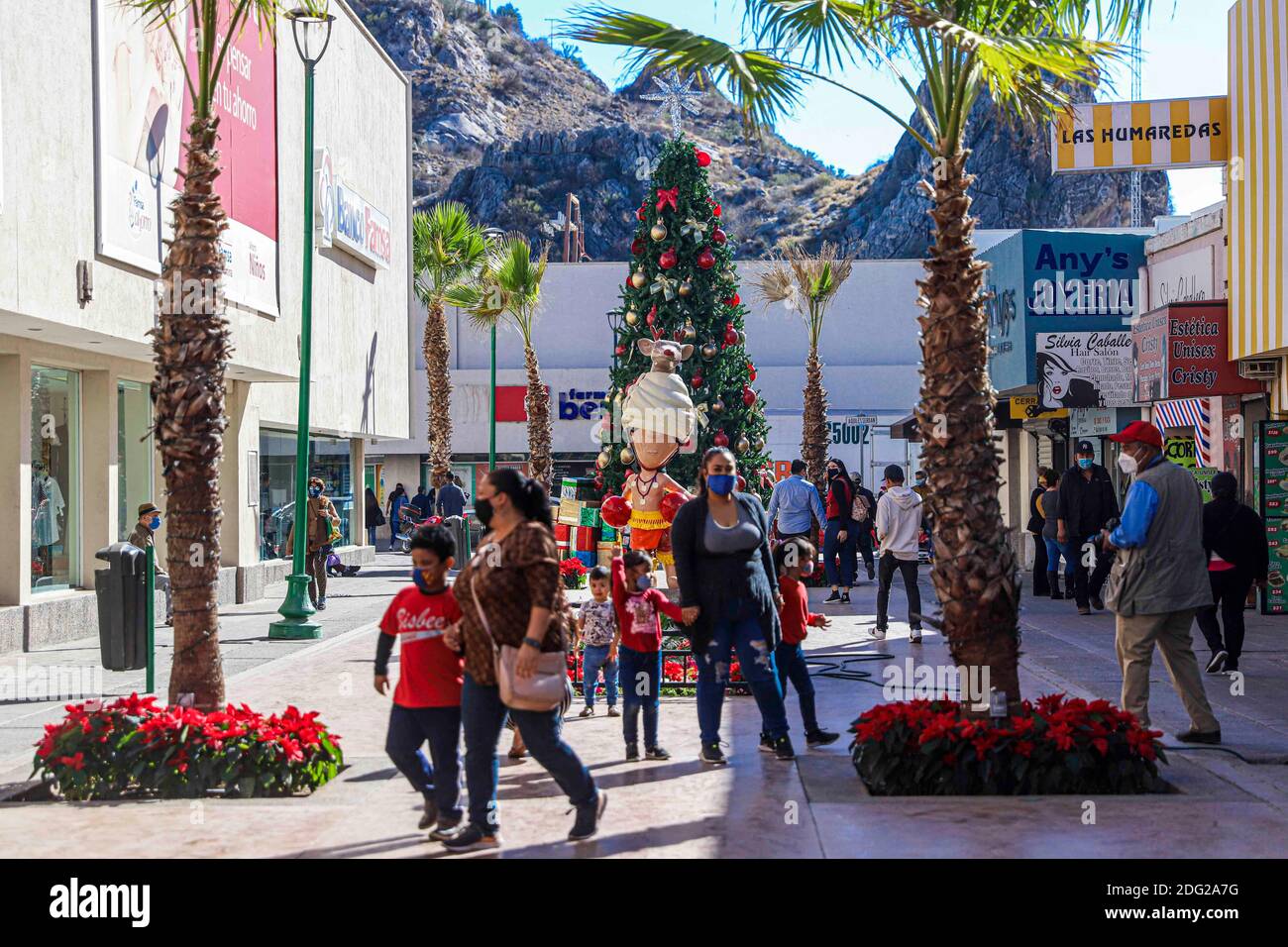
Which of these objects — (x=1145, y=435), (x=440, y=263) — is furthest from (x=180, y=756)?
(x=440, y=263)

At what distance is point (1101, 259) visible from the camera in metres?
22.0

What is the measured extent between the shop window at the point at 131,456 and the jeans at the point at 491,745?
1323 cm

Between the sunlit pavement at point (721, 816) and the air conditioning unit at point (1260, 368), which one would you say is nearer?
the sunlit pavement at point (721, 816)

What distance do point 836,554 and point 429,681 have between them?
44.7ft

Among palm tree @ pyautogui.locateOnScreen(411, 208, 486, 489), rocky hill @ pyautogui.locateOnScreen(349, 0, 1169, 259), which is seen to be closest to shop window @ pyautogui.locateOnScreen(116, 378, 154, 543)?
palm tree @ pyautogui.locateOnScreen(411, 208, 486, 489)

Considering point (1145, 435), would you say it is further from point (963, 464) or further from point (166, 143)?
point (166, 143)

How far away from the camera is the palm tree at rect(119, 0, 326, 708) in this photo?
25.8 feet

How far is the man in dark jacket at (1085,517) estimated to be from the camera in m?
16.6

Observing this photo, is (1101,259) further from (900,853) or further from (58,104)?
(900,853)

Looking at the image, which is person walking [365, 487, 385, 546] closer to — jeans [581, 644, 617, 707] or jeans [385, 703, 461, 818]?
jeans [581, 644, 617, 707]

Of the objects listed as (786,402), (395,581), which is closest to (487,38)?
(786,402)

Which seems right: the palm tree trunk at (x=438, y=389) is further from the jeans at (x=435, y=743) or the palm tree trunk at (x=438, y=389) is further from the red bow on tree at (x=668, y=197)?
the jeans at (x=435, y=743)

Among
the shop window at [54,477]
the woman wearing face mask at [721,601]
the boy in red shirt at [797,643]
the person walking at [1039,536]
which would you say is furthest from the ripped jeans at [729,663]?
the person walking at [1039,536]

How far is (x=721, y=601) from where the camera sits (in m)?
7.86
